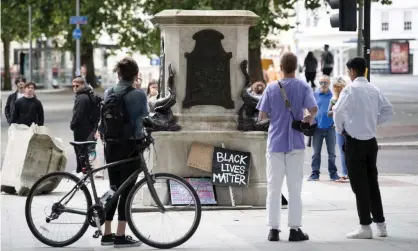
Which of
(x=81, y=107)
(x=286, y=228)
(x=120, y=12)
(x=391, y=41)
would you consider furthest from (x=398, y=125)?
(x=391, y=41)

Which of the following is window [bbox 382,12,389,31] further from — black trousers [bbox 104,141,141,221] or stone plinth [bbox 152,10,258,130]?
black trousers [bbox 104,141,141,221]

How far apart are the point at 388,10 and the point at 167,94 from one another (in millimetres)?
86868

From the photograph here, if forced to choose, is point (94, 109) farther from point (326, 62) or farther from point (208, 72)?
point (326, 62)

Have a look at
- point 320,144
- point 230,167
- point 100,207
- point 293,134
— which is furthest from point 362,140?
point 320,144

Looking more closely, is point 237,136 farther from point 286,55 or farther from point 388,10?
point 388,10

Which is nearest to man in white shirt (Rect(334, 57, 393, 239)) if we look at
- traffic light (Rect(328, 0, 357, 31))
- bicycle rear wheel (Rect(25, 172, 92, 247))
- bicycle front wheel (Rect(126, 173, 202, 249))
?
bicycle front wheel (Rect(126, 173, 202, 249))

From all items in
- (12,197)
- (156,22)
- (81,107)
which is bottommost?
(12,197)

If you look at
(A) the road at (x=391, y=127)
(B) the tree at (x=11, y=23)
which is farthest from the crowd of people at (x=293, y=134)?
(B) the tree at (x=11, y=23)

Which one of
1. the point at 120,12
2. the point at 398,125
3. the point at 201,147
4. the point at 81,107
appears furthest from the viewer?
the point at 120,12

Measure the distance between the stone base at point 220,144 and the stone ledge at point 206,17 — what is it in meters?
1.24

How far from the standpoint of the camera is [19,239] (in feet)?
35.6

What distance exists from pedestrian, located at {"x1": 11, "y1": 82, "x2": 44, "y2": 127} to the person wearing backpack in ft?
26.9

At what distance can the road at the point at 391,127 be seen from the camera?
68.1ft

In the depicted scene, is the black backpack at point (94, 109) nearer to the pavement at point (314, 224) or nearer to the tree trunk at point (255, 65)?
the pavement at point (314, 224)
